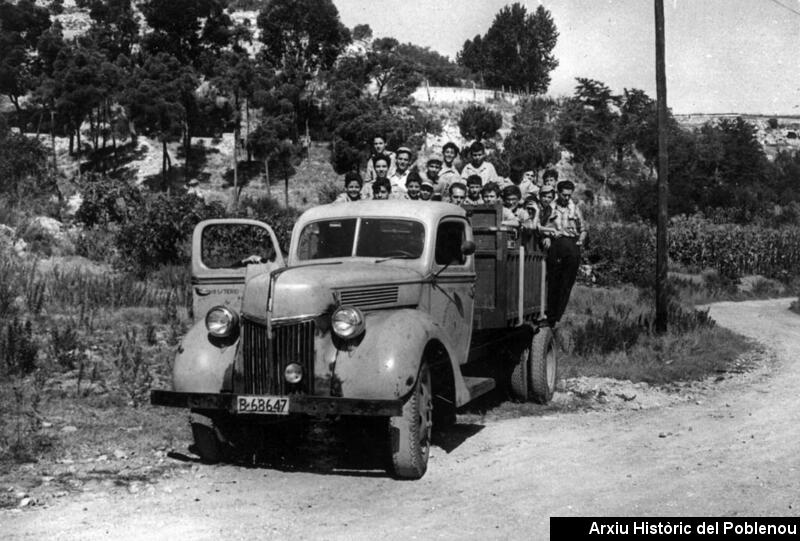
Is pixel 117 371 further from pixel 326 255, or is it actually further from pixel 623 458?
pixel 623 458

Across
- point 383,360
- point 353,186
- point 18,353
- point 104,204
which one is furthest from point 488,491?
point 104,204

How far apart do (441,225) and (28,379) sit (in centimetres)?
493

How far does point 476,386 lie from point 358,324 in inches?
66.0

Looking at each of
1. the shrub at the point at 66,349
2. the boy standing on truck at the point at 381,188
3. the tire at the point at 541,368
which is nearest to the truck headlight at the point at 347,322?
the boy standing on truck at the point at 381,188

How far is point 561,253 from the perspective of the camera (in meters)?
10.9

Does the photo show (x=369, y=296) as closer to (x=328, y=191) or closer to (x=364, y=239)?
(x=364, y=239)

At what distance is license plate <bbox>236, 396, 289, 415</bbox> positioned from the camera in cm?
592

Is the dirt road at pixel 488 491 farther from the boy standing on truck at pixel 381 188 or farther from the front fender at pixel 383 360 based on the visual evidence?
the boy standing on truck at pixel 381 188

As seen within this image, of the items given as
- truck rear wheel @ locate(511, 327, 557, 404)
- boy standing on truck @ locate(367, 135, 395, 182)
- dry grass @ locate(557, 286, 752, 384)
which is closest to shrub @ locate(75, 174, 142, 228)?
dry grass @ locate(557, 286, 752, 384)

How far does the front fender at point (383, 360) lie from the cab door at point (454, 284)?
3.00 ft

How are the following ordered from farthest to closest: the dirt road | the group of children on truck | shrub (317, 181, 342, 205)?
shrub (317, 181, 342, 205), the group of children on truck, the dirt road

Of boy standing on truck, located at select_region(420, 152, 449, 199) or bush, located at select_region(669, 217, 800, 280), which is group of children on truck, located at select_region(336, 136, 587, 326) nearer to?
boy standing on truck, located at select_region(420, 152, 449, 199)

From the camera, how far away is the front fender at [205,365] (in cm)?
643

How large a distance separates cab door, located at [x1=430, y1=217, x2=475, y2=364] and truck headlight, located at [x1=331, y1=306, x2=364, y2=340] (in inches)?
47.8
